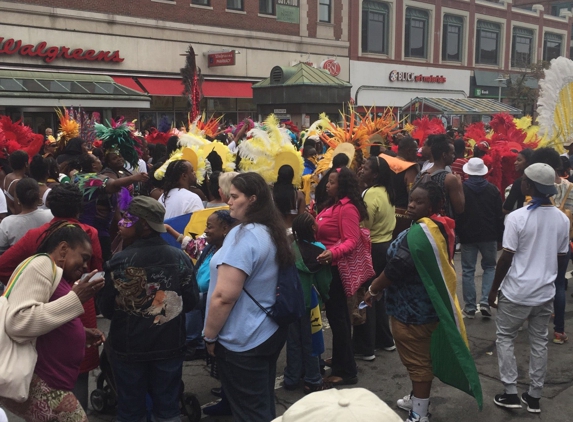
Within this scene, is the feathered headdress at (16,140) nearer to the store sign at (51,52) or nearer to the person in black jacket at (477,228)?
the person in black jacket at (477,228)

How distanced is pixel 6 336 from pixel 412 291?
258cm

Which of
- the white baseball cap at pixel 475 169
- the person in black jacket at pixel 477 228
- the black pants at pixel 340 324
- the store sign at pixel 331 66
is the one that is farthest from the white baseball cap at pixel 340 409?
the store sign at pixel 331 66

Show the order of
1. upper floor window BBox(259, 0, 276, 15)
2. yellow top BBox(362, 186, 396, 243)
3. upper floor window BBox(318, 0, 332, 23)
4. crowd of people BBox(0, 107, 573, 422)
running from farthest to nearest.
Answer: upper floor window BBox(318, 0, 332, 23), upper floor window BBox(259, 0, 276, 15), yellow top BBox(362, 186, 396, 243), crowd of people BBox(0, 107, 573, 422)

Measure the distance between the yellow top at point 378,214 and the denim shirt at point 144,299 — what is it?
2.54m

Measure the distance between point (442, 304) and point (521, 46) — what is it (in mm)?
49820

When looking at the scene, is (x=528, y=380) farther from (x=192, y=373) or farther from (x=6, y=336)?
(x=6, y=336)

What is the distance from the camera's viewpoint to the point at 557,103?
Answer: 9523 mm

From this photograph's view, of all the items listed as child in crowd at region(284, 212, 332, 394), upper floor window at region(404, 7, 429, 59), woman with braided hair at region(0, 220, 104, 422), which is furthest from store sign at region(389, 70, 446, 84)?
woman with braided hair at region(0, 220, 104, 422)

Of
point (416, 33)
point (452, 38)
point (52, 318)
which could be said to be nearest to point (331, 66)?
point (416, 33)

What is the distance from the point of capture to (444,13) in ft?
137

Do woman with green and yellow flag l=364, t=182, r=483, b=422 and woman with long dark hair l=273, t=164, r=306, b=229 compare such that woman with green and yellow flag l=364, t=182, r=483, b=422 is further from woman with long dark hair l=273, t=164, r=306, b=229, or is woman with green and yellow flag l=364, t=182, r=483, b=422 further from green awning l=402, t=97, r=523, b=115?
green awning l=402, t=97, r=523, b=115

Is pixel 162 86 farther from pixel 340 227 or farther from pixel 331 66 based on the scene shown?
pixel 340 227

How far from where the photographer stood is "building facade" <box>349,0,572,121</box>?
37.4m

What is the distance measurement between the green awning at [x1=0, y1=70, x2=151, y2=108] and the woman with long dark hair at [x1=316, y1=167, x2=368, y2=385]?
1700 cm
